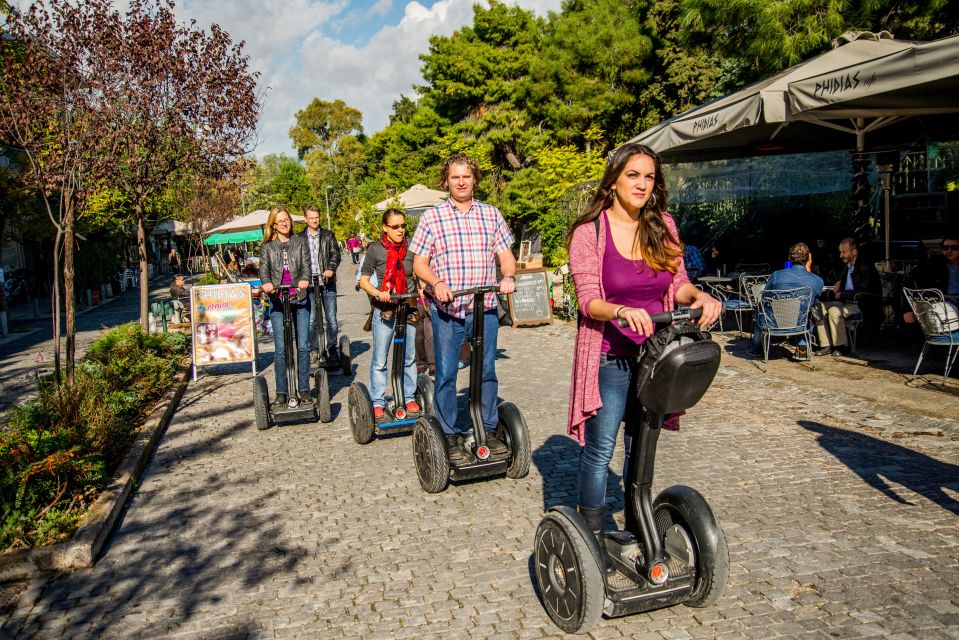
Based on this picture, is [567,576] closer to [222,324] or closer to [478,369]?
[478,369]

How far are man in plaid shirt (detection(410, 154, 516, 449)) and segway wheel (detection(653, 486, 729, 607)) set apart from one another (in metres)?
1.90

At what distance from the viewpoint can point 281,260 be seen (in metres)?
7.39

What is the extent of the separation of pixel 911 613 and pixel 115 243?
28467 millimetres

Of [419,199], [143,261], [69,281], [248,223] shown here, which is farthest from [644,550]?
[419,199]

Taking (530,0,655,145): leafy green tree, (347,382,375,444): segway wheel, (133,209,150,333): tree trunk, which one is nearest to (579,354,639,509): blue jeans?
(347,382,375,444): segway wheel

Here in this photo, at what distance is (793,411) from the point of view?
6.81m

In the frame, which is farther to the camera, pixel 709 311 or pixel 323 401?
pixel 323 401

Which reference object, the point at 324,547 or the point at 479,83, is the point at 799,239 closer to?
the point at 324,547

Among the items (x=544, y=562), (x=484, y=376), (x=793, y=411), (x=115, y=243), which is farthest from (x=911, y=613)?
(x=115, y=243)

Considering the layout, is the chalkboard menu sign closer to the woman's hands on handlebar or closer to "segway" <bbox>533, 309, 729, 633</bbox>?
"segway" <bbox>533, 309, 729, 633</bbox>

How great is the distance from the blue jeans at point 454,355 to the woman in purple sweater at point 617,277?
1.74m

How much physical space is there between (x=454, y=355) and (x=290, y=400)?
8.96 feet

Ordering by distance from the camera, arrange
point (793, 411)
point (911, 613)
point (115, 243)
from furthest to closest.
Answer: point (115, 243) < point (793, 411) < point (911, 613)

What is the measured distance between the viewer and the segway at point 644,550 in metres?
3.04
